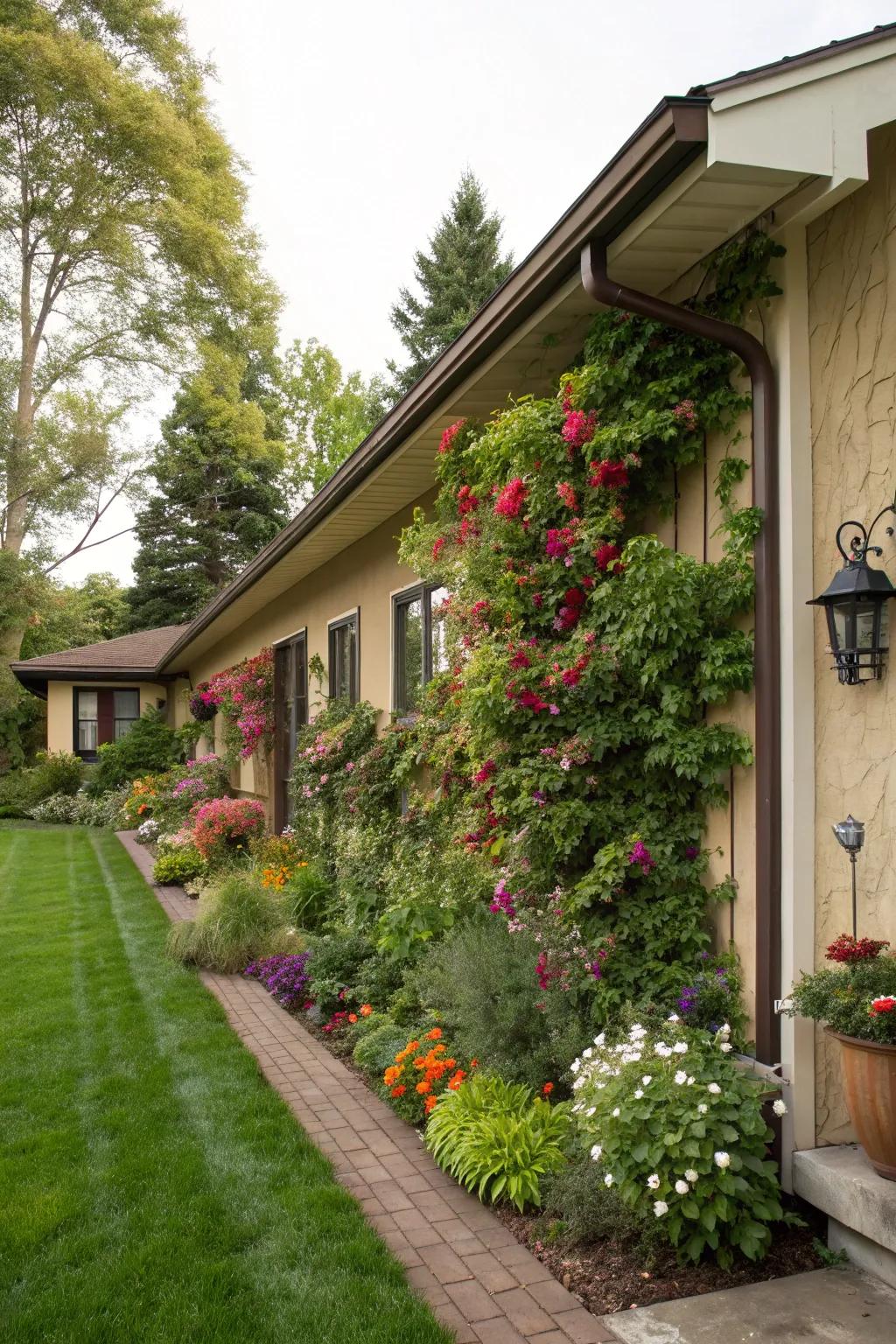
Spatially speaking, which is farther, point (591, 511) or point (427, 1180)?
point (591, 511)

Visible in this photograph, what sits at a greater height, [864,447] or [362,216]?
→ [362,216]

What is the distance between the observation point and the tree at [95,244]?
2131 cm

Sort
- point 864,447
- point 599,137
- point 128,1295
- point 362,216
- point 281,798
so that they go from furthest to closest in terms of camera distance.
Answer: point 362,216
point 599,137
point 281,798
point 864,447
point 128,1295

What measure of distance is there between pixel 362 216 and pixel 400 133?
15.2 meters

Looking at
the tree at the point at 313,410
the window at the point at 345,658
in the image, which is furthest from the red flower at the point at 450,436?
the tree at the point at 313,410

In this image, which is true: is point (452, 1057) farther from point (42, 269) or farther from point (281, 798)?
point (42, 269)

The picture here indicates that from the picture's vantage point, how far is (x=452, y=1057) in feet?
14.4

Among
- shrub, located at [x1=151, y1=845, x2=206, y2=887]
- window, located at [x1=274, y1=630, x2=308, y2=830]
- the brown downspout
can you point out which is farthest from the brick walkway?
window, located at [x1=274, y1=630, x2=308, y2=830]

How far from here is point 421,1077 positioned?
172 inches

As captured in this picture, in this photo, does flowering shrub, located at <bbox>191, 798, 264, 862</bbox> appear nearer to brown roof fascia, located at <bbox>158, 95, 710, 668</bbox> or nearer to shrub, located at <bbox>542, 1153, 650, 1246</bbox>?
brown roof fascia, located at <bbox>158, 95, 710, 668</bbox>

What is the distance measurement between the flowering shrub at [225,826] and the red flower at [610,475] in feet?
27.0

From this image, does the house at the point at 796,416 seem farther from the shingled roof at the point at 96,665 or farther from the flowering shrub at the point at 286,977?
the shingled roof at the point at 96,665

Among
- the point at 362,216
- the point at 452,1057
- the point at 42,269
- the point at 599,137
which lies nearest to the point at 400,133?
the point at 599,137

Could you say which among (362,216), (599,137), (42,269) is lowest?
(42,269)
